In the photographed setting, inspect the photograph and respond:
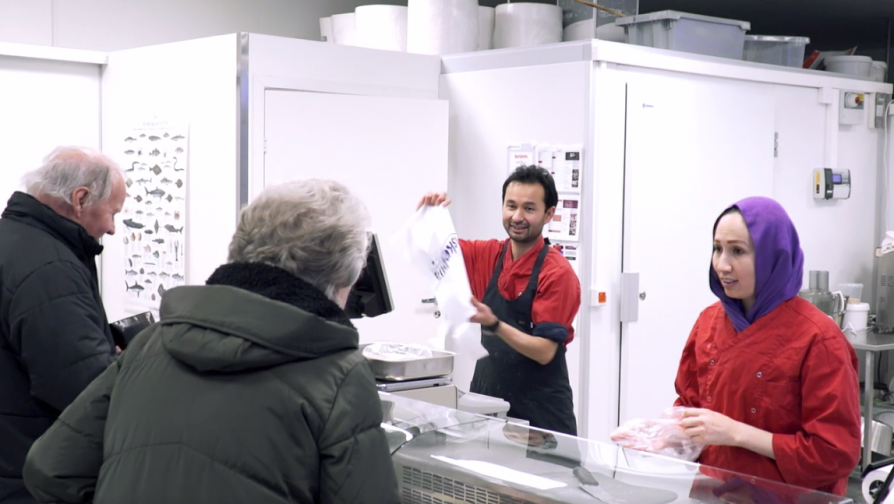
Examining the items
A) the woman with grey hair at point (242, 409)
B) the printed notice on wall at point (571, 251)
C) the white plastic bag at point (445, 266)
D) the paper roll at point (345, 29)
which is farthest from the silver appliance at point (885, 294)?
the woman with grey hair at point (242, 409)

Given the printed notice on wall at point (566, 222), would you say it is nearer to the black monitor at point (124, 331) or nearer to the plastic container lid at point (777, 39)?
the plastic container lid at point (777, 39)

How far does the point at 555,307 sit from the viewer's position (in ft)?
9.97

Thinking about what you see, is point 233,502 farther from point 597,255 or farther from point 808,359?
point 597,255

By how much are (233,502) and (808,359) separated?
4.23ft

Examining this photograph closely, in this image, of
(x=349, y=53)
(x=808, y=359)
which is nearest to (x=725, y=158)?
(x=349, y=53)

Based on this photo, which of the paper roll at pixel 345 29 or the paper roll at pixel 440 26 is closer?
the paper roll at pixel 440 26

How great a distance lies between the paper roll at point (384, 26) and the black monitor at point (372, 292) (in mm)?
2891

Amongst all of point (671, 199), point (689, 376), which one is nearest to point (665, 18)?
point (671, 199)

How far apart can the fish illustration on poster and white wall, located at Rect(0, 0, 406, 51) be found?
2.32ft

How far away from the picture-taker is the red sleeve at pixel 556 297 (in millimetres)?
3033

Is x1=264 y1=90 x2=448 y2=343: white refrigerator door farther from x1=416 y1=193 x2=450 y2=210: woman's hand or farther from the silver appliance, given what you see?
the silver appliance

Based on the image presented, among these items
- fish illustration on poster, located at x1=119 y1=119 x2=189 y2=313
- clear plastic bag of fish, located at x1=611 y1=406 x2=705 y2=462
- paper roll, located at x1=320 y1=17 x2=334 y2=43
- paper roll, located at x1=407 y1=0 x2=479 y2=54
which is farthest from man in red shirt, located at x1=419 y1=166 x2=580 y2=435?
paper roll, located at x1=320 y1=17 x2=334 y2=43

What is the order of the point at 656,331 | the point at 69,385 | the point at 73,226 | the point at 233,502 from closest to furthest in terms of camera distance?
the point at 233,502 < the point at 69,385 < the point at 73,226 < the point at 656,331

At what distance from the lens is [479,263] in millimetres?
3348
